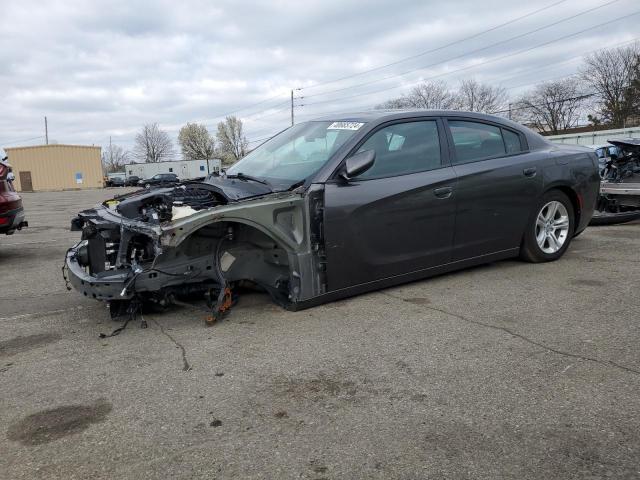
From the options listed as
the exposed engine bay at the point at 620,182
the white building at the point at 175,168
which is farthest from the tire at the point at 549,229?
the white building at the point at 175,168

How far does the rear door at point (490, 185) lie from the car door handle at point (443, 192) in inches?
4.4

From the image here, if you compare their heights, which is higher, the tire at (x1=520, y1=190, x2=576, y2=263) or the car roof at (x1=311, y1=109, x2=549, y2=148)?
the car roof at (x1=311, y1=109, x2=549, y2=148)

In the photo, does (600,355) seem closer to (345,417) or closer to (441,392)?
(441,392)

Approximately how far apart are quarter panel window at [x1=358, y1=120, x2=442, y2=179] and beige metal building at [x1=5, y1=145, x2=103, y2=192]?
55742mm

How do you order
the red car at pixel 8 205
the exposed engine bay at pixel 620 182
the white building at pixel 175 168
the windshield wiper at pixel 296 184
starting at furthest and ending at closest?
the white building at pixel 175 168
the exposed engine bay at pixel 620 182
the red car at pixel 8 205
the windshield wiper at pixel 296 184

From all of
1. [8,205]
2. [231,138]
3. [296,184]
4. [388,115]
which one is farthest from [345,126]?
[231,138]

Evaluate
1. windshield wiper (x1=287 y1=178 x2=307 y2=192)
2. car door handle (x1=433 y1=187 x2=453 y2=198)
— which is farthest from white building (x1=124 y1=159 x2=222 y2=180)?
windshield wiper (x1=287 y1=178 x2=307 y2=192)

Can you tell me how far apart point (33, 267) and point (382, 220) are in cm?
505

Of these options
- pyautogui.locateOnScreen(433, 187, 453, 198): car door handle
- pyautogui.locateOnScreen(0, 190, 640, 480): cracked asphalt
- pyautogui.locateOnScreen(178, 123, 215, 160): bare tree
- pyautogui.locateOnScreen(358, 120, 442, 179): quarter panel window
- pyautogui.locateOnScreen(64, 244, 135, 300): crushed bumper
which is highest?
pyautogui.locateOnScreen(178, 123, 215, 160): bare tree

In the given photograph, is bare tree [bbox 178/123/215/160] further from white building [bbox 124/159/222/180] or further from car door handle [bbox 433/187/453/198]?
car door handle [bbox 433/187/453/198]

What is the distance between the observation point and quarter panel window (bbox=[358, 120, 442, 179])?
4.48 meters

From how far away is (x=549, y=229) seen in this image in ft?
18.6

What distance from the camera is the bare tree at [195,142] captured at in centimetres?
9562

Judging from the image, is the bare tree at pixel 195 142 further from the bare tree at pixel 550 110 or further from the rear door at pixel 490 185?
the rear door at pixel 490 185
